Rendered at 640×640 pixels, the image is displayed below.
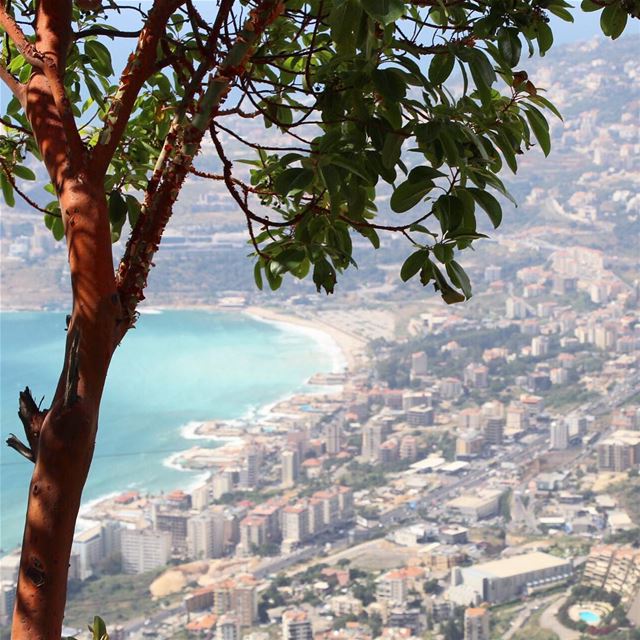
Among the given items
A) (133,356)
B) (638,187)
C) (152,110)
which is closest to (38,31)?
(152,110)

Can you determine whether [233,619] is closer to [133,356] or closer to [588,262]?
[133,356]

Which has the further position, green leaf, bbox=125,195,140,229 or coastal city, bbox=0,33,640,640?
coastal city, bbox=0,33,640,640

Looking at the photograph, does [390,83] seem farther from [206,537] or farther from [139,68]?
[206,537]

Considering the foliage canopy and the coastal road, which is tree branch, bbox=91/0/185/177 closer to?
the foliage canopy

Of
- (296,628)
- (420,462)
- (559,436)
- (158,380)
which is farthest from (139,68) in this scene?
(158,380)

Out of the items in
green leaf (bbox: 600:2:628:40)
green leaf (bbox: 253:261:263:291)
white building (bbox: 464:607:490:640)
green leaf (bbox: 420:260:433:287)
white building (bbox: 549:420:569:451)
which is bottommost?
white building (bbox: 464:607:490:640)

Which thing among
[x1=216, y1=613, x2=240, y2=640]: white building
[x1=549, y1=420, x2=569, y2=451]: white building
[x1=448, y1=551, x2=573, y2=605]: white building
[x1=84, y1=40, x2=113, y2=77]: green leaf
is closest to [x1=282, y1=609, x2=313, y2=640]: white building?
[x1=216, y1=613, x2=240, y2=640]: white building
